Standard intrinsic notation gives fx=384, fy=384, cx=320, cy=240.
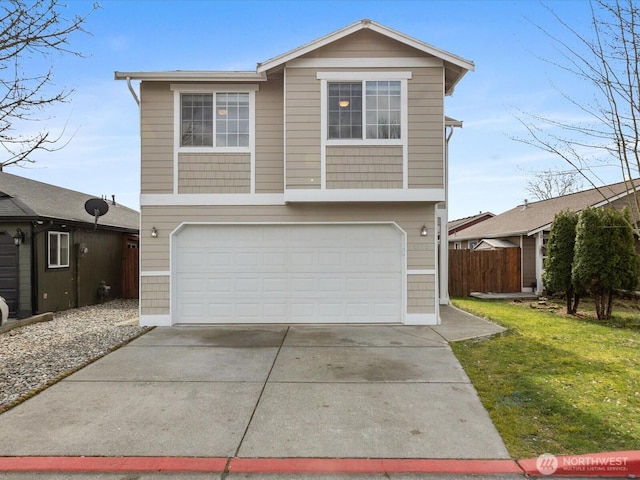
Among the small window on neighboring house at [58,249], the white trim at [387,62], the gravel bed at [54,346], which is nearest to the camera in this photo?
the gravel bed at [54,346]

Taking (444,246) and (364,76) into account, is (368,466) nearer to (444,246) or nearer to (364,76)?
(364,76)

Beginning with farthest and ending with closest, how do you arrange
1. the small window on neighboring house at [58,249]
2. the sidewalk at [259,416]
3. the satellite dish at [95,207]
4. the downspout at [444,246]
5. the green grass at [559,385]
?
the downspout at [444,246], the satellite dish at [95,207], the small window on neighboring house at [58,249], the green grass at [559,385], the sidewalk at [259,416]

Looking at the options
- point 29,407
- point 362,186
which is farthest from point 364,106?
point 29,407

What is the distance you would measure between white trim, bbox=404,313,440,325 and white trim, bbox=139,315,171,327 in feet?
17.3

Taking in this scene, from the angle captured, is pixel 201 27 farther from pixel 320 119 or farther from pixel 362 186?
pixel 362 186

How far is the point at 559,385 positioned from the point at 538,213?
14802 mm

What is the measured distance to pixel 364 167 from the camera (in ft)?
26.6

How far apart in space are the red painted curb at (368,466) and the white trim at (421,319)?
205 inches

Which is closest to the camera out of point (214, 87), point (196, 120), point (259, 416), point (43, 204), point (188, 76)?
point (259, 416)

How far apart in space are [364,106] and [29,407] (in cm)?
736

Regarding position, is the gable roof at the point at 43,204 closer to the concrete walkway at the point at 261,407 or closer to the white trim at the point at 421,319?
the concrete walkway at the point at 261,407

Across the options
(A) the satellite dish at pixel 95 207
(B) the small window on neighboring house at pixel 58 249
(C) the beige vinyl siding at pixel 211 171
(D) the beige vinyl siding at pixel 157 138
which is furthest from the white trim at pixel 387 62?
(B) the small window on neighboring house at pixel 58 249

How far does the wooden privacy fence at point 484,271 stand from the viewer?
15.0 meters
